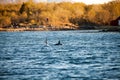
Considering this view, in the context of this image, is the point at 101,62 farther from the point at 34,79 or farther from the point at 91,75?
the point at 34,79

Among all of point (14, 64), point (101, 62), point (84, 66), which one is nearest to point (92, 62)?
point (101, 62)

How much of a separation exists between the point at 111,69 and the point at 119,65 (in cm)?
338

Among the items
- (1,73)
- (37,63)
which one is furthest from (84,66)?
(1,73)

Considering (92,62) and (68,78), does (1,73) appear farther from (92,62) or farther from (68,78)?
(92,62)

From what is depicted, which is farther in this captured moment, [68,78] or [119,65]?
[119,65]

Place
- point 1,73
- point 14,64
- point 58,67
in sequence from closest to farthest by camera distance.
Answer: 1. point 1,73
2. point 58,67
3. point 14,64

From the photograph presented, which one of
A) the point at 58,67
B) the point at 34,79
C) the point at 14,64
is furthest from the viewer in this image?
the point at 14,64

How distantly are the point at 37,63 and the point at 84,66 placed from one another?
666 cm

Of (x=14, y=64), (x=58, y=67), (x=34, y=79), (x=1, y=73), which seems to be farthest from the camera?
(x=14, y=64)

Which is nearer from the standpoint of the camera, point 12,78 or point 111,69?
point 12,78

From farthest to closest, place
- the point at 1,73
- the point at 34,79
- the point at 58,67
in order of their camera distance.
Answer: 1. the point at 58,67
2. the point at 1,73
3. the point at 34,79

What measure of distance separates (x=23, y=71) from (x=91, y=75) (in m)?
7.56

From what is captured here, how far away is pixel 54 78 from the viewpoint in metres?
38.5

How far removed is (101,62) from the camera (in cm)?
5084
